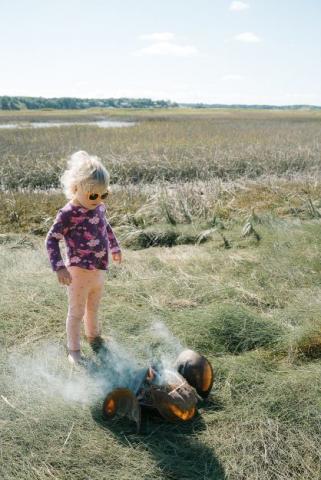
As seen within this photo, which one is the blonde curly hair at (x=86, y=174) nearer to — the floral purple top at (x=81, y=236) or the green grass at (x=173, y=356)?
the floral purple top at (x=81, y=236)

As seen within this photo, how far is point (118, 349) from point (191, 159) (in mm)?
10543

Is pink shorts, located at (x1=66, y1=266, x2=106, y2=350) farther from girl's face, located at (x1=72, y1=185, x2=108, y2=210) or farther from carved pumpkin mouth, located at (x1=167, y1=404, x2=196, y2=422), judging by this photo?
carved pumpkin mouth, located at (x1=167, y1=404, x2=196, y2=422)

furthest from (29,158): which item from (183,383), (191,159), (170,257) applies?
(183,383)

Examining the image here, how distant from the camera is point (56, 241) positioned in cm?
299

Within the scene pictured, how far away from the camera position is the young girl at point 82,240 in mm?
2906

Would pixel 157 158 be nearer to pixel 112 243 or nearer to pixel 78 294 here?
pixel 112 243

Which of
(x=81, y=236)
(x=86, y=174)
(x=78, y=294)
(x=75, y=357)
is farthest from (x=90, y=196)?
(x=75, y=357)

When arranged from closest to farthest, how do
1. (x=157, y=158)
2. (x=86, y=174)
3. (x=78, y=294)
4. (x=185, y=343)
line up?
(x=86, y=174)
(x=78, y=294)
(x=185, y=343)
(x=157, y=158)

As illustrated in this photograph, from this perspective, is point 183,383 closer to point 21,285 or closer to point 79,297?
point 79,297

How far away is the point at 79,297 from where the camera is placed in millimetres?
3195

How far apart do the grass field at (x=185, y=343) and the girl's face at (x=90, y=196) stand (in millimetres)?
1064

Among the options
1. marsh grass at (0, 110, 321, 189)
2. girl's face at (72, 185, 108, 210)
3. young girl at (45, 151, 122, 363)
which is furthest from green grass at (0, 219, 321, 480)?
marsh grass at (0, 110, 321, 189)

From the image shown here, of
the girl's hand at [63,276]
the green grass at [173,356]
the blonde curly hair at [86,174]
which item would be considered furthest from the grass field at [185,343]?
the blonde curly hair at [86,174]

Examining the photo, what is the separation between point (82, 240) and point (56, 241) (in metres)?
0.17
